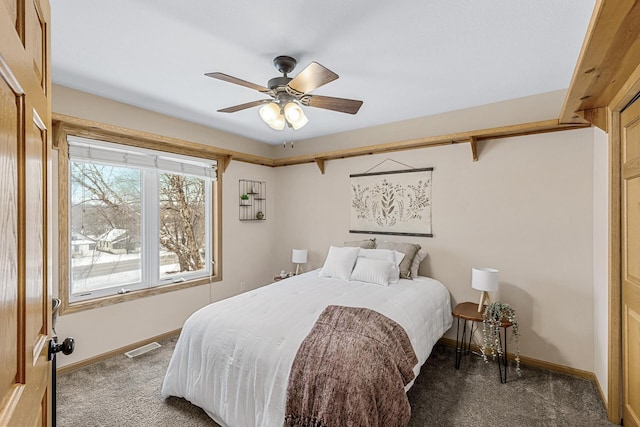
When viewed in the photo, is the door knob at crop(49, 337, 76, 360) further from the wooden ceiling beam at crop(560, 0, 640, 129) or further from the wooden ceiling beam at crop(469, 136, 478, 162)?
the wooden ceiling beam at crop(469, 136, 478, 162)

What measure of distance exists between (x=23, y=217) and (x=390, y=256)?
3.03 meters

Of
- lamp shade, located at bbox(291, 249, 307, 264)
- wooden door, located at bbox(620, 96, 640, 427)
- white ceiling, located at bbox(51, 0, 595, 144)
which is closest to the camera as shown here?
white ceiling, located at bbox(51, 0, 595, 144)

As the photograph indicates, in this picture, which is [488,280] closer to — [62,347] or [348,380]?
[348,380]

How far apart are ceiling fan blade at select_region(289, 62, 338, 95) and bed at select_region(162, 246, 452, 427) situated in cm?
153

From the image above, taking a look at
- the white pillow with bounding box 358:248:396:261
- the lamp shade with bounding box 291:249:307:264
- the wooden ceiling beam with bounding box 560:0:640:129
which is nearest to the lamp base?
the white pillow with bounding box 358:248:396:261

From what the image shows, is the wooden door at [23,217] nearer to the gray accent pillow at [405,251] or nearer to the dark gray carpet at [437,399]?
the dark gray carpet at [437,399]

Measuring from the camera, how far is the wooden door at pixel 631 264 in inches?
73.0

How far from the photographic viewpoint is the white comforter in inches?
A: 70.5

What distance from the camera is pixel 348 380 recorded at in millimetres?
1582

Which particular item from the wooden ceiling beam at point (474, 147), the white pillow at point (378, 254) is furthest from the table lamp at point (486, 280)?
the wooden ceiling beam at point (474, 147)

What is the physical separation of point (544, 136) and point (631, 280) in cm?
145

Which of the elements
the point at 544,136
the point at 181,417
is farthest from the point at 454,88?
the point at 181,417

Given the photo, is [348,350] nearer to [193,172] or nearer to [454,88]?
[454,88]

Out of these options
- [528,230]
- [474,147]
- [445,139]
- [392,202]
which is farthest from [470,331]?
[445,139]
